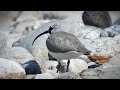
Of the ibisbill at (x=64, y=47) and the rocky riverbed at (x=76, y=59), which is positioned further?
the ibisbill at (x=64, y=47)

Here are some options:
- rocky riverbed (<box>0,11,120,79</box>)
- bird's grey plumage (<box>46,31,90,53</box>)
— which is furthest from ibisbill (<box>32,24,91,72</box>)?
rocky riverbed (<box>0,11,120,79</box>)

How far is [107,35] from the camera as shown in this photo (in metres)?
10.2

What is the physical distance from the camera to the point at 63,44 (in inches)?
283

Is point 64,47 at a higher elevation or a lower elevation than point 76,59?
higher

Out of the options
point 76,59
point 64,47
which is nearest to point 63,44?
point 64,47

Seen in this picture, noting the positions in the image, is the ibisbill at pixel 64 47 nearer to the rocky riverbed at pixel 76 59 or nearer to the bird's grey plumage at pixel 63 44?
the bird's grey plumage at pixel 63 44

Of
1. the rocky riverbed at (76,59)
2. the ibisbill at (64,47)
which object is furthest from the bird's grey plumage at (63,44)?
the rocky riverbed at (76,59)

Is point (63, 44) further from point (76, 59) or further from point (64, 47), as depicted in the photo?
point (76, 59)

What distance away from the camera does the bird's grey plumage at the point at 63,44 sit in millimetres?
7135
